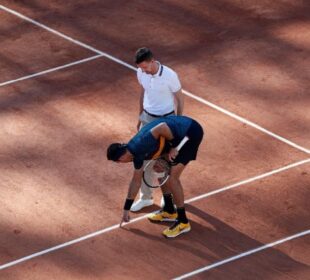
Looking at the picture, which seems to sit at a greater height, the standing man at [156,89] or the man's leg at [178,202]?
the standing man at [156,89]

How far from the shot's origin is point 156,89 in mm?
14984

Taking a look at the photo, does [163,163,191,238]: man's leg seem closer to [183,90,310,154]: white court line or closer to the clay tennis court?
the clay tennis court

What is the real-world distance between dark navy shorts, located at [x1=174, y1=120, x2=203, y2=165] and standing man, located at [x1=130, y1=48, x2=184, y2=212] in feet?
2.43

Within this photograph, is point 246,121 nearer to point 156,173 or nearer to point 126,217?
point 156,173

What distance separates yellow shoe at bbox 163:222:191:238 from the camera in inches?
591

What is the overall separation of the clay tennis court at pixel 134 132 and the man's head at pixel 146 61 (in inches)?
80.4

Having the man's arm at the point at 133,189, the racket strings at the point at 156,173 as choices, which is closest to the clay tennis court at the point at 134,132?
the man's arm at the point at 133,189

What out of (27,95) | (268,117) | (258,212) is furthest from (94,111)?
(258,212)

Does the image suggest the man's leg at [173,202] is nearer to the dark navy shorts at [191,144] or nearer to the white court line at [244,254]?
the dark navy shorts at [191,144]

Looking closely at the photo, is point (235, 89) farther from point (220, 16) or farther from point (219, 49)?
point (220, 16)

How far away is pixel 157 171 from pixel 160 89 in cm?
110

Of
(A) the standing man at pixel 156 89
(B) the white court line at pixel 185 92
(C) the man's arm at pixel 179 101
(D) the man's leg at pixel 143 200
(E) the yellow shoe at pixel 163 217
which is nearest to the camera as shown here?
(A) the standing man at pixel 156 89

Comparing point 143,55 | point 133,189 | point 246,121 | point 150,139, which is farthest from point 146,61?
point 246,121

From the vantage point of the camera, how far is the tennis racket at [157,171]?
48.2 feet
